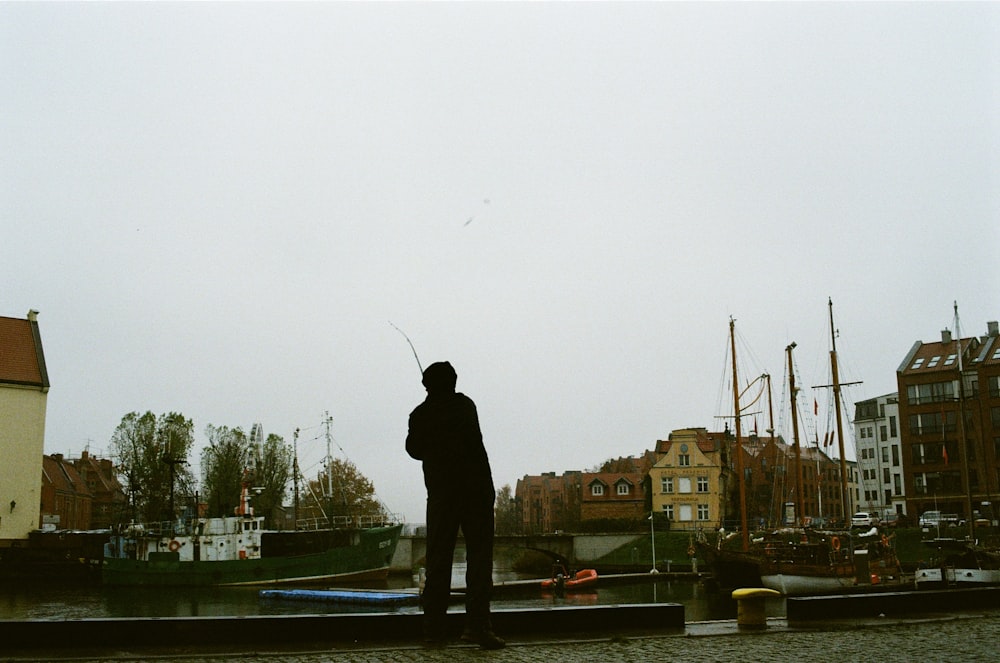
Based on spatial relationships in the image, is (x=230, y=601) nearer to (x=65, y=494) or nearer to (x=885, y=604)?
(x=885, y=604)

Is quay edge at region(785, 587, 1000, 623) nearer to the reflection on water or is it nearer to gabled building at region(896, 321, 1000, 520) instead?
the reflection on water

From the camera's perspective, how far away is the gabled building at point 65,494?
90938mm

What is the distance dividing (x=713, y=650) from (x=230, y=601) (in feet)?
153

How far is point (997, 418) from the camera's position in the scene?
7481 cm

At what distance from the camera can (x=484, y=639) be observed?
21.8 ft

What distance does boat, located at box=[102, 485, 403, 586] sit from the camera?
2402 inches

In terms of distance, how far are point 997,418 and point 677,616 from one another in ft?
257

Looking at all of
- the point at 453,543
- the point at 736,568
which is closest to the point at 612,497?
the point at 736,568

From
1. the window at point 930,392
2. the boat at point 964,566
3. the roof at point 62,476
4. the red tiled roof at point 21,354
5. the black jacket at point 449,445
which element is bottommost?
the boat at point 964,566

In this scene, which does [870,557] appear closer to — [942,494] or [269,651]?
[942,494]

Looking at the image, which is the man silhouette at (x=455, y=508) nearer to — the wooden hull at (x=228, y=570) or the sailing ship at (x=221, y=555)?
the sailing ship at (x=221, y=555)

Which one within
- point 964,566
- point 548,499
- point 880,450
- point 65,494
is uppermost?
point 880,450

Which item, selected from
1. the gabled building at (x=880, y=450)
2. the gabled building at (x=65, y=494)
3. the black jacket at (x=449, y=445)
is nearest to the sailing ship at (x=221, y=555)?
the gabled building at (x=65, y=494)

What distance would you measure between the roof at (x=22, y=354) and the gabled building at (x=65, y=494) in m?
22.2
